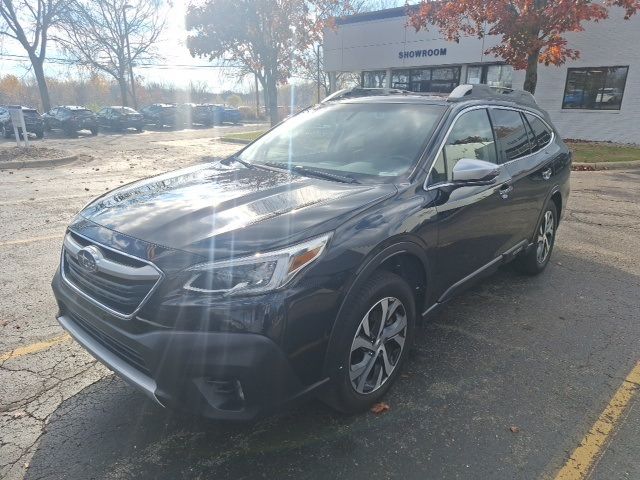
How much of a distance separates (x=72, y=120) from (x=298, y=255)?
1137 inches

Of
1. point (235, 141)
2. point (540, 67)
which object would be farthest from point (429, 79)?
point (235, 141)

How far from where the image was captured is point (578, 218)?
24.0ft

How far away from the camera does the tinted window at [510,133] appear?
395 cm

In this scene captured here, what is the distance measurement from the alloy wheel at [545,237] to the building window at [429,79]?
16882mm

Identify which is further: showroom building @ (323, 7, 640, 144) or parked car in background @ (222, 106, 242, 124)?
parked car in background @ (222, 106, 242, 124)

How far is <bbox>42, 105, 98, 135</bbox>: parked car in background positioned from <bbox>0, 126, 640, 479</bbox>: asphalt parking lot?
25532 mm

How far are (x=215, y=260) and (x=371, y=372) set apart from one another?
1202 millimetres

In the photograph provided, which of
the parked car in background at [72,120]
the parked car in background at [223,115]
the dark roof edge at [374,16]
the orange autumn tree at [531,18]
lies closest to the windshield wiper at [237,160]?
the orange autumn tree at [531,18]

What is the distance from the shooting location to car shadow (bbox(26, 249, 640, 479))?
236 cm

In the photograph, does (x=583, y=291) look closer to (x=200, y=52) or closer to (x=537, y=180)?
(x=537, y=180)

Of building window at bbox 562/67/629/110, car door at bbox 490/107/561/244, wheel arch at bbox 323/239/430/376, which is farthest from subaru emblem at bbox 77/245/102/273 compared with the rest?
Result: building window at bbox 562/67/629/110

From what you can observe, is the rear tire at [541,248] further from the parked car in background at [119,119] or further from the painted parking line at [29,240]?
the parked car in background at [119,119]

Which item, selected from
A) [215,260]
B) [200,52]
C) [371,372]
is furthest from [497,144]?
[200,52]

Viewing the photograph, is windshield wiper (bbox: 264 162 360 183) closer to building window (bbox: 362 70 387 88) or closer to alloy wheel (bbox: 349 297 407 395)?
alloy wheel (bbox: 349 297 407 395)
